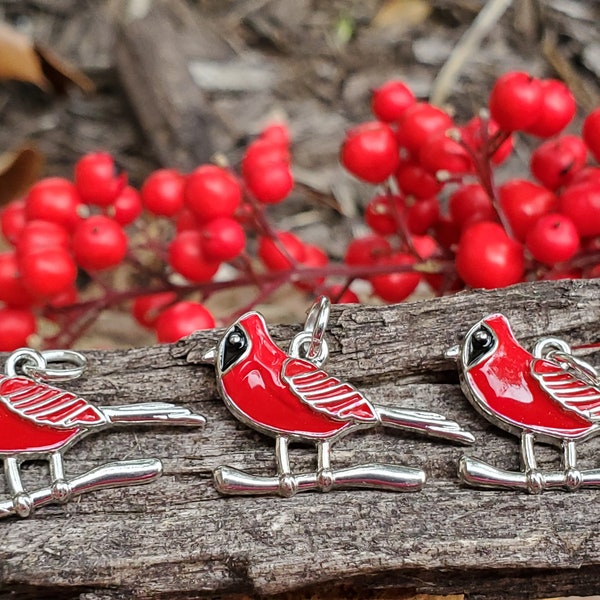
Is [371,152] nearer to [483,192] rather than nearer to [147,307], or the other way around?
[483,192]

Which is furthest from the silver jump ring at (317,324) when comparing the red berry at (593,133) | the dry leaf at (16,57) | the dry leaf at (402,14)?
the dry leaf at (402,14)

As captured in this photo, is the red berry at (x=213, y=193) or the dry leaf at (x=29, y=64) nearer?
the red berry at (x=213, y=193)

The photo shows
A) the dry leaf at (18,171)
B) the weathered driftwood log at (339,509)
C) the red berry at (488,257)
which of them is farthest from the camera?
the dry leaf at (18,171)

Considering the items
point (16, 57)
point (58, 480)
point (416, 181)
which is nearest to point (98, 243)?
point (58, 480)

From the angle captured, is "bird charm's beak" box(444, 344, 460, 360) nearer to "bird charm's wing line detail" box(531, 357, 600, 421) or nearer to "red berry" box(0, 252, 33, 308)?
"bird charm's wing line detail" box(531, 357, 600, 421)

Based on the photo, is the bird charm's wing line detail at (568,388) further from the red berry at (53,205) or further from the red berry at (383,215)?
the red berry at (53,205)

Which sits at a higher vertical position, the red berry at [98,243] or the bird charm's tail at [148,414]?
the red berry at [98,243]

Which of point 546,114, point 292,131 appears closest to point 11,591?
point 546,114

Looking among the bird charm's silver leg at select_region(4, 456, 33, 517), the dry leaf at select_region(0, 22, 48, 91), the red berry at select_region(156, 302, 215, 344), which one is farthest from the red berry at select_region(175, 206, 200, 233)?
the dry leaf at select_region(0, 22, 48, 91)
